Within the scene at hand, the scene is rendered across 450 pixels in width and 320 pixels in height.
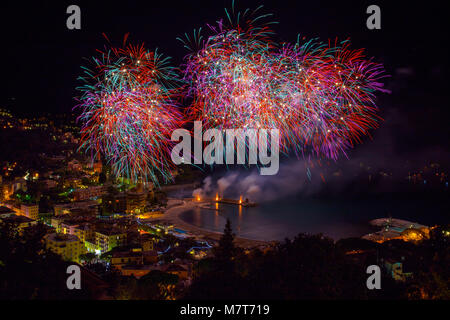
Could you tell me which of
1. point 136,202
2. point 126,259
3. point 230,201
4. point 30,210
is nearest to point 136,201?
point 136,202

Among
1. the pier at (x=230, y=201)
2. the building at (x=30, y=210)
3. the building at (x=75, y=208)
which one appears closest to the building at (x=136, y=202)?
the building at (x=75, y=208)

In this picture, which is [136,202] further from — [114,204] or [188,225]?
[188,225]

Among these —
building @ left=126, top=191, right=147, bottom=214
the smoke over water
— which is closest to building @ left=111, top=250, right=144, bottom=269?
building @ left=126, top=191, right=147, bottom=214

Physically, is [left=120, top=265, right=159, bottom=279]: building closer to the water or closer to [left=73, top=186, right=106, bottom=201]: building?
the water

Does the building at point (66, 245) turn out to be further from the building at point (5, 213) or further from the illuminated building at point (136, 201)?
the illuminated building at point (136, 201)
